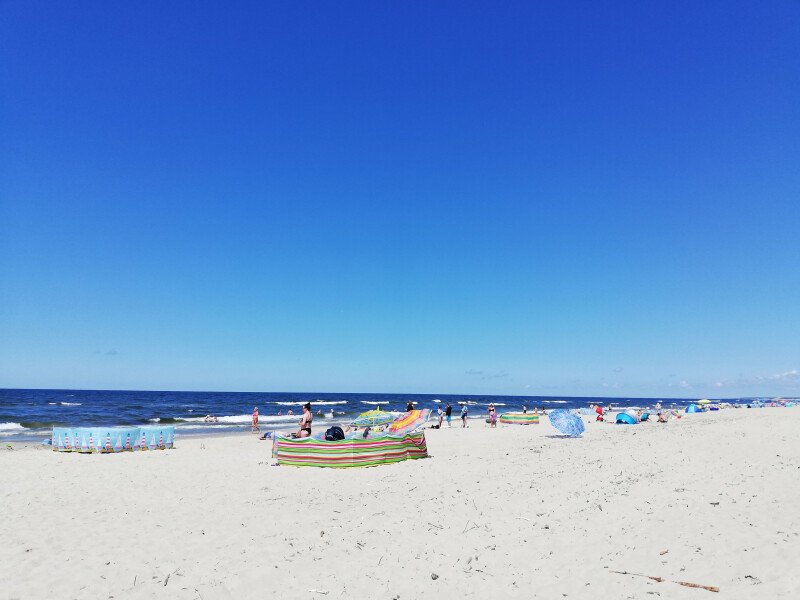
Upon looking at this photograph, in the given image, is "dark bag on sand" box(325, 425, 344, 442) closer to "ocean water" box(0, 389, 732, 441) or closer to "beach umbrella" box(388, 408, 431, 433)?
"beach umbrella" box(388, 408, 431, 433)

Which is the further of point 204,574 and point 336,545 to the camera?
point 336,545

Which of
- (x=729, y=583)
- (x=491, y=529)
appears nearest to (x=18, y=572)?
(x=491, y=529)

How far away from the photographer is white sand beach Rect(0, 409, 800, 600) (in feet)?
19.5

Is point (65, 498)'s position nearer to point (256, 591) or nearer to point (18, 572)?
point (18, 572)

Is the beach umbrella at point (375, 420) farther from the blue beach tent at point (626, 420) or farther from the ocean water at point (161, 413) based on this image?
the blue beach tent at point (626, 420)

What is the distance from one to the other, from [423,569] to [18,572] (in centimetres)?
526

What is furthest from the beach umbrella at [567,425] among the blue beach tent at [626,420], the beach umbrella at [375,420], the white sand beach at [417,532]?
the blue beach tent at [626,420]

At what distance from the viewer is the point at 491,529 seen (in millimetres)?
7883

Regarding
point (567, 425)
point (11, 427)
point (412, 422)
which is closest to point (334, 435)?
point (412, 422)

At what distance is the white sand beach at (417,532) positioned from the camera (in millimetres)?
5934

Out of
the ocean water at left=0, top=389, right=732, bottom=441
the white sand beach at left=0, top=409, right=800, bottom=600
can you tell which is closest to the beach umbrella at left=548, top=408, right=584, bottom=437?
the white sand beach at left=0, top=409, right=800, bottom=600

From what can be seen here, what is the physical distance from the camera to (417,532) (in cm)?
789

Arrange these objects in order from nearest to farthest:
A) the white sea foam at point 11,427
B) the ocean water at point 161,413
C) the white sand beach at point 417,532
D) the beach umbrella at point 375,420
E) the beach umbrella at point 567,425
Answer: the white sand beach at point 417,532 < the beach umbrella at point 567,425 < the beach umbrella at point 375,420 < the white sea foam at point 11,427 < the ocean water at point 161,413

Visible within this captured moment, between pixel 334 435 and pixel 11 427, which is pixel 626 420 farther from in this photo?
pixel 11 427
